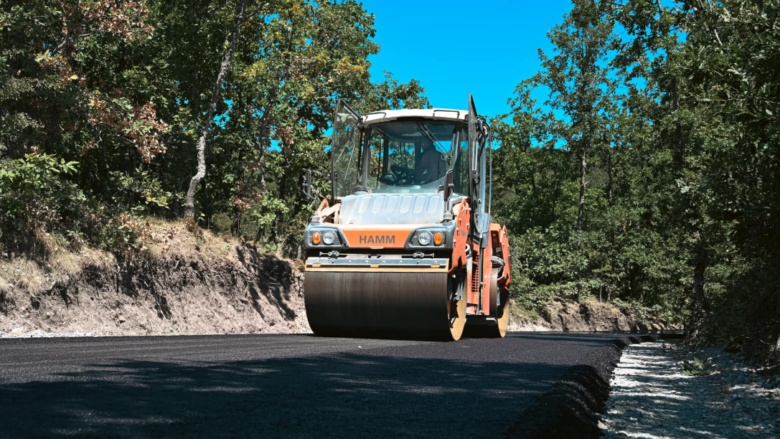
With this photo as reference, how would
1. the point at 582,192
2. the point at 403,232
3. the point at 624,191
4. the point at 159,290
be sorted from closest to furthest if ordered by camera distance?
1. the point at 403,232
2. the point at 159,290
3. the point at 582,192
4. the point at 624,191

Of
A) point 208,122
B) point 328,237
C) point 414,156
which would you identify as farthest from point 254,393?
point 208,122

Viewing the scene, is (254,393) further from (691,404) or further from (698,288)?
(698,288)

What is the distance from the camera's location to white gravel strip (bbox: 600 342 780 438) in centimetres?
464

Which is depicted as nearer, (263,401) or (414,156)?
(263,401)

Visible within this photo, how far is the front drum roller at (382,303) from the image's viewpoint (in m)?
9.42

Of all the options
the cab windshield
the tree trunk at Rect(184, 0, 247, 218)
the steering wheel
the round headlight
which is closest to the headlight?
the round headlight

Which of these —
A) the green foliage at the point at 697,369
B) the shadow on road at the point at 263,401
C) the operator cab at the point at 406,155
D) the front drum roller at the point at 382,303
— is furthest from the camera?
the operator cab at the point at 406,155

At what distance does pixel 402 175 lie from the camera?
11.2m

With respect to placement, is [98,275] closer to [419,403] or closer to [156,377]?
[156,377]

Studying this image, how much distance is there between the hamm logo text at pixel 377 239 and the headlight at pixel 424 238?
387mm

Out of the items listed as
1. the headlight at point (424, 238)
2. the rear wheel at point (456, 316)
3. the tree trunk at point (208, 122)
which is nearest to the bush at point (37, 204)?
the tree trunk at point (208, 122)

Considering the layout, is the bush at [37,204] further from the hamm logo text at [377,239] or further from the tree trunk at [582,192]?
the tree trunk at [582,192]

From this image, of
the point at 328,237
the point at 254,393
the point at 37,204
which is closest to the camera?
the point at 254,393

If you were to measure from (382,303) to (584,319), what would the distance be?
30861 millimetres
